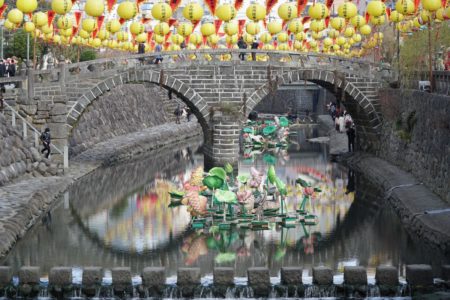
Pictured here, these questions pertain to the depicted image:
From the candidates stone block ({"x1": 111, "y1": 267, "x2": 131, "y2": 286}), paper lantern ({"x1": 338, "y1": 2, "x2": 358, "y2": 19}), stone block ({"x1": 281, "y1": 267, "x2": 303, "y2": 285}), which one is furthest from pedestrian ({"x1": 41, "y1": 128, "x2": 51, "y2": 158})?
stone block ({"x1": 281, "y1": 267, "x2": 303, "y2": 285})

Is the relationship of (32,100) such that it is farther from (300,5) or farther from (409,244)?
(409,244)

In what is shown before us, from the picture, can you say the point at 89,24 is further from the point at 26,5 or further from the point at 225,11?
the point at 225,11

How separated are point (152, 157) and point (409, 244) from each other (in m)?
27.1

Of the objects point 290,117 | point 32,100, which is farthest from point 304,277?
point 290,117

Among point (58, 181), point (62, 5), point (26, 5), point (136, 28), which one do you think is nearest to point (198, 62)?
point (136, 28)

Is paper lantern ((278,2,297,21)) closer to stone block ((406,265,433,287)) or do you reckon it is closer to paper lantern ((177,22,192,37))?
paper lantern ((177,22,192,37))

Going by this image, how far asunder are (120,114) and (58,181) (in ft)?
76.9

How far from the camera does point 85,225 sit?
3612 cm

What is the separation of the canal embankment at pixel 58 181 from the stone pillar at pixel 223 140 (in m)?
5.27

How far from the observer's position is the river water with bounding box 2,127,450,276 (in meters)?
30.3

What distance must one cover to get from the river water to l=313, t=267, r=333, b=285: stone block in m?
2.41

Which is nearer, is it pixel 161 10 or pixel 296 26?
pixel 161 10

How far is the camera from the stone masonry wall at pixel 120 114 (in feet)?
184

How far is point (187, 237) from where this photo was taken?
111 ft
